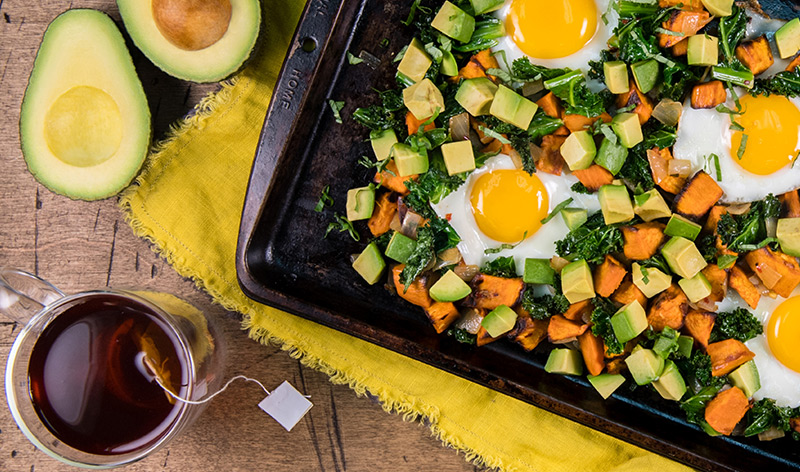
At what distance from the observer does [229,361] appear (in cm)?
382

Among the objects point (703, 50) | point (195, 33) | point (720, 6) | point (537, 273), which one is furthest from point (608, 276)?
point (195, 33)

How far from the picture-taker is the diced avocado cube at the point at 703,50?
325 cm

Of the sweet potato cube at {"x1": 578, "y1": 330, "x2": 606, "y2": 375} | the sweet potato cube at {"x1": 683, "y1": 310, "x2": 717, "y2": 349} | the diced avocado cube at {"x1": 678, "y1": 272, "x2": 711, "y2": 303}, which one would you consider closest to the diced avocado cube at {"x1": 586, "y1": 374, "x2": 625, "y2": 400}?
the sweet potato cube at {"x1": 578, "y1": 330, "x2": 606, "y2": 375}

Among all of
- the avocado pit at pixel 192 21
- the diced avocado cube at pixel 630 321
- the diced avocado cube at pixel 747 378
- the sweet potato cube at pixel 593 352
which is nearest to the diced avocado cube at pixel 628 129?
the diced avocado cube at pixel 630 321

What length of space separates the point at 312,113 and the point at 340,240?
0.73 meters

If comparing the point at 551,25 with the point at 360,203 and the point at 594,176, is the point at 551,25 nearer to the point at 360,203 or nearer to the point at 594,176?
the point at 594,176

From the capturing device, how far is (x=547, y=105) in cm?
340

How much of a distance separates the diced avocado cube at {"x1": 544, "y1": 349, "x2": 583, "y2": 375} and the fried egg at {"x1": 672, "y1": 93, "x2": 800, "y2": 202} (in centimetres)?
120

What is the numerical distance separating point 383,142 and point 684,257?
5.60 feet

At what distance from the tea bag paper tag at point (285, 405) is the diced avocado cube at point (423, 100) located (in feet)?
5.85

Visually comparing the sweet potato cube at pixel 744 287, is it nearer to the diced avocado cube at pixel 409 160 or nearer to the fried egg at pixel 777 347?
the fried egg at pixel 777 347

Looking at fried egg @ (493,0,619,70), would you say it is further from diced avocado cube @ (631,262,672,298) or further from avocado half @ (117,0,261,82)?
avocado half @ (117,0,261,82)

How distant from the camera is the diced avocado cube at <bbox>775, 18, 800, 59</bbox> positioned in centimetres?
333

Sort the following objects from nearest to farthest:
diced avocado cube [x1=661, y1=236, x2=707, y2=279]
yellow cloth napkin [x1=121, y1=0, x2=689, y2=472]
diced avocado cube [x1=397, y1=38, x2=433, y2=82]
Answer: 1. diced avocado cube [x1=661, y1=236, x2=707, y2=279]
2. diced avocado cube [x1=397, y1=38, x2=433, y2=82]
3. yellow cloth napkin [x1=121, y1=0, x2=689, y2=472]
